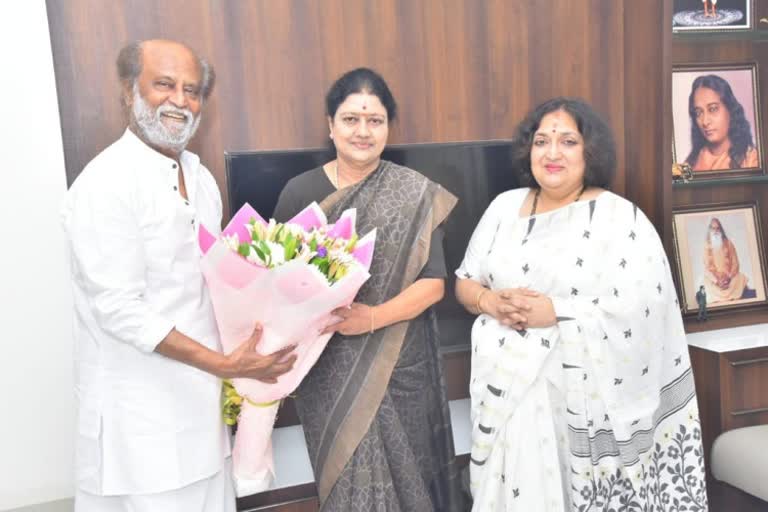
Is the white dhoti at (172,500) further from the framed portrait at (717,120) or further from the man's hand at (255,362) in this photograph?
the framed portrait at (717,120)

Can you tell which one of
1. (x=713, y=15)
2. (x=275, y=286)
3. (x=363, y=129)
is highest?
(x=713, y=15)

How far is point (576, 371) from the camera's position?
1.76 meters

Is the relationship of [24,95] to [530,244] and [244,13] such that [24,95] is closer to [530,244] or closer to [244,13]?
[244,13]

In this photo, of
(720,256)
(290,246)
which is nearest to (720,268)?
(720,256)

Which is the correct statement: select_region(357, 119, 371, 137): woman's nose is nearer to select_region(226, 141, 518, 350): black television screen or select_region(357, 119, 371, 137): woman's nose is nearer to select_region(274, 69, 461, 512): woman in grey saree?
select_region(274, 69, 461, 512): woman in grey saree

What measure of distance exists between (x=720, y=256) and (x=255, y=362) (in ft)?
6.92

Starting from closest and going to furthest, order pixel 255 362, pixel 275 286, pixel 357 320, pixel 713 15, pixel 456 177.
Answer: pixel 275 286, pixel 255 362, pixel 357 320, pixel 456 177, pixel 713 15

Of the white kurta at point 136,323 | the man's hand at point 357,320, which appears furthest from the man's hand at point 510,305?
the white kurta at point 136,323

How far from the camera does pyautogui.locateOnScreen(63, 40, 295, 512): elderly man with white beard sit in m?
1.36

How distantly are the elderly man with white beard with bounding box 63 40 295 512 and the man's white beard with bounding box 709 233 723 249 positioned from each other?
1.99 m

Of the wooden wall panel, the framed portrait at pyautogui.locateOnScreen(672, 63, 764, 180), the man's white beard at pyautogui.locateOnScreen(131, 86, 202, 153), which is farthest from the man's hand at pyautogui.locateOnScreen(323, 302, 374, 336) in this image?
the framed portrait at pyautogui.locateOnScreen(672, 63, 764, 180)

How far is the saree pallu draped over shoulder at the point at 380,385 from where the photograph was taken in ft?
5.55

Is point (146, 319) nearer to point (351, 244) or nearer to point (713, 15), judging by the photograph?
point (351, 244)

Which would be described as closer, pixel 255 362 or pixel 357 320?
pixel 255 362
